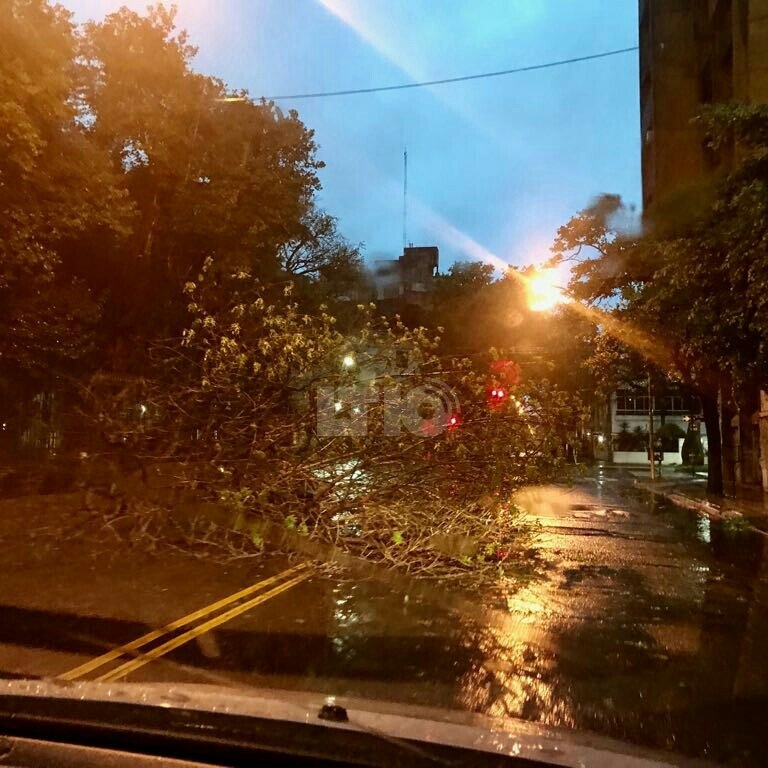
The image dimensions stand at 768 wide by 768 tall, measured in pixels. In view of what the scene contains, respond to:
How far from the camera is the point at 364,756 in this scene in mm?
2859

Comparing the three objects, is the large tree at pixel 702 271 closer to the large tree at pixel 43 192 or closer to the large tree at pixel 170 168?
the large tree at pixel 170 168

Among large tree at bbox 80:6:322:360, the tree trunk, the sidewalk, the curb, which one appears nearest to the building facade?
the sidewalk

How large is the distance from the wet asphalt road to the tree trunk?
13118 mm

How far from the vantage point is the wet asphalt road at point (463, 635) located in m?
5.18

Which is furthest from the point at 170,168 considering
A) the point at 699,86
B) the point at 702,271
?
the point at 699,86

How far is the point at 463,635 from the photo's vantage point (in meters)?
6.98

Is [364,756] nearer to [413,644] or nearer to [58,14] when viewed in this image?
[413,644]

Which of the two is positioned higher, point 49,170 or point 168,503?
point 49,170

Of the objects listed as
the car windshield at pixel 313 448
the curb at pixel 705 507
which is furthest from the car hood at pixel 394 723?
the curb at pixel 705 507

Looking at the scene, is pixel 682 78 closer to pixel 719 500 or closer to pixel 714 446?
pixel 714 446

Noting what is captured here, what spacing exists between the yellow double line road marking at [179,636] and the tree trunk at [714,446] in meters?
18.0

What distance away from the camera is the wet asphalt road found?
5.18m

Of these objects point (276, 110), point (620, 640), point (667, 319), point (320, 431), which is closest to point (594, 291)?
point (667, 319)

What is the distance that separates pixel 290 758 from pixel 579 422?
10777 mm
